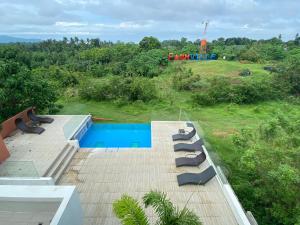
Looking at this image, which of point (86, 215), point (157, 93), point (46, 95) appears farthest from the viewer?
point (157, 93)

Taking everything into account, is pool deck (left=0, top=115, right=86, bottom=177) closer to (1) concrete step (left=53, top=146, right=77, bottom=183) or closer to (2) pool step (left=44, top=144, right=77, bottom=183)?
(2) pool step (left=44, top=144, right=77, bottom=183)

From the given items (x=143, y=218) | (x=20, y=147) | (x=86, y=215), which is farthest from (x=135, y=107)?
(x=143, y=218)

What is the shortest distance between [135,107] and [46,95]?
6.58m

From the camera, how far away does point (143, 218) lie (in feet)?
15.1

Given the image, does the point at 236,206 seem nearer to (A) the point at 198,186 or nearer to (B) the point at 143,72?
(A) the point at 198,186

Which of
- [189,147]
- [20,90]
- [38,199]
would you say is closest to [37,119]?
[20,90]

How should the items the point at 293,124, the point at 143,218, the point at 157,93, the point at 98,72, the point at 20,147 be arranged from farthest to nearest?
the point at 98,72 < the point at 157,93 < the point at 20,147 < the point at 293,124 < the point at 143,218

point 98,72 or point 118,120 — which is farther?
point 98,72

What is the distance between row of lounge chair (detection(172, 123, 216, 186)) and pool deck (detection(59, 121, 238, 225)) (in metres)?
0.18

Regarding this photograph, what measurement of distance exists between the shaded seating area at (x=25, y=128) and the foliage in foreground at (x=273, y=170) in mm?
9735

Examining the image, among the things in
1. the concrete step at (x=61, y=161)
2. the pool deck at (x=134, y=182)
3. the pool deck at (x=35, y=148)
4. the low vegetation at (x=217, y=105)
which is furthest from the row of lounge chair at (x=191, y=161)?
the pool deck at (x=35, y=148)

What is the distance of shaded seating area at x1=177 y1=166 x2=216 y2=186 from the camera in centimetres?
934

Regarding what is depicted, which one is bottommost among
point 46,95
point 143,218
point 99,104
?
point 99,104

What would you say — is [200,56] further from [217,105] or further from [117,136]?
[117,136]
